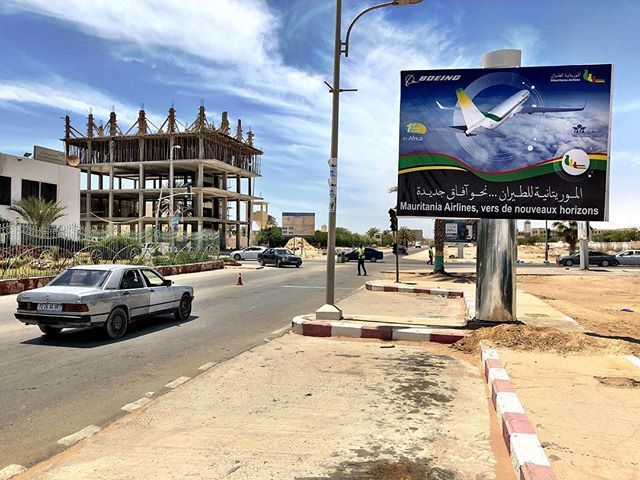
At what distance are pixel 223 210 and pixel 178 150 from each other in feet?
35.8

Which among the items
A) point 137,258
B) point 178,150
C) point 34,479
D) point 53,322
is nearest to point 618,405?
point 34,479

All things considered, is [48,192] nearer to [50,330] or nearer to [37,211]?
[37,211]

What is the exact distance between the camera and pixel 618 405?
5207 mm

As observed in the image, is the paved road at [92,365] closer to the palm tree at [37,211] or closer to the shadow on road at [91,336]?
the shadow on road at [91,336]

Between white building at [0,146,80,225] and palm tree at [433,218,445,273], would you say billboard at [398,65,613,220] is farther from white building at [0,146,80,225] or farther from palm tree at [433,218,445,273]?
white building at [0,146,80,225]

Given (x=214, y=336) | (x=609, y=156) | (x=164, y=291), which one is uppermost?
(x=609, y=156)

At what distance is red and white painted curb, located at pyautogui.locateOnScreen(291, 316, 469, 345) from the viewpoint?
31.1 ft

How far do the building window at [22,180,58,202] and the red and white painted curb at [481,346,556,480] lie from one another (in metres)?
42.7

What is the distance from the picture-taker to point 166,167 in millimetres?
71625

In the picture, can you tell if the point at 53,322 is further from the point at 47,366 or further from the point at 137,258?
the point at 137,258

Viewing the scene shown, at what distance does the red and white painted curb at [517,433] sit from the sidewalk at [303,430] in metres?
0.17

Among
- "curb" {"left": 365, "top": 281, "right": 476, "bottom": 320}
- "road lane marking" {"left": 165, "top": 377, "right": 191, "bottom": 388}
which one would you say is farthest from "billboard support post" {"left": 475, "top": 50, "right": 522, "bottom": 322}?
"curb" {"left": 365, "top": 281, "right": 476, "bottom": 320}

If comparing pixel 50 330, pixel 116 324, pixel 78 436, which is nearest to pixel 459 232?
pixel 116 324

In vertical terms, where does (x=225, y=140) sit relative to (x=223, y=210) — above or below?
above
